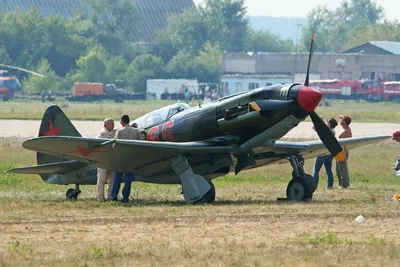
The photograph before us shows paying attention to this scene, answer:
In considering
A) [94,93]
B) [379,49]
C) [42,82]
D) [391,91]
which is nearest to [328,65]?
[379,49]

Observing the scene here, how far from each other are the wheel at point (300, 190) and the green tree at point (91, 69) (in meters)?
83.7

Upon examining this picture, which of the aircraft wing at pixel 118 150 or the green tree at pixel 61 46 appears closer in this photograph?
the aircraft wing at pixel 118 150

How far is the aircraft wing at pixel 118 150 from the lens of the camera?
16766 mm

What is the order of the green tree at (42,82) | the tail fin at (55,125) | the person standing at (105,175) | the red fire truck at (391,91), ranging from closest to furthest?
the person standing at (105,175) → the tail fin at (55,125) → the red fire truck at (391,91) → the green tree at (42,82)

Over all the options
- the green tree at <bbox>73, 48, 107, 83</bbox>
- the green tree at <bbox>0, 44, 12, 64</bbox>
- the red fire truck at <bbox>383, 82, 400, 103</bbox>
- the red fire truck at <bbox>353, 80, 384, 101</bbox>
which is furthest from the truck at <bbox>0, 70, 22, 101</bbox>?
the red fire truck at <bbox>383, 82, 400, 103</bbox>

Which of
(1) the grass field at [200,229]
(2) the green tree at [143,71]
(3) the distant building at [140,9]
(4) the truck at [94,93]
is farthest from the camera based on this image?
(3) the distant building at [140,9]

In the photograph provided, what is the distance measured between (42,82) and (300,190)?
255 ft

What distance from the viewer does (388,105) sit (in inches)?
3241

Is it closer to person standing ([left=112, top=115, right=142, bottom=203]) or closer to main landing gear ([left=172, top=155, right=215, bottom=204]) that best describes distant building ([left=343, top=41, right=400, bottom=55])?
person standing ([left=112, top=115, right=142, bottom=203])

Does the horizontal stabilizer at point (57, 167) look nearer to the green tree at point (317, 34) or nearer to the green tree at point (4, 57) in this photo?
the green tree at point (4, 57)

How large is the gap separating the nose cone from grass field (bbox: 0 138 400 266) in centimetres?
168

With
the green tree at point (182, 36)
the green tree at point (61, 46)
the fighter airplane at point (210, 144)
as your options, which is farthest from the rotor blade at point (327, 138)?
the green tree at point (182, 36)

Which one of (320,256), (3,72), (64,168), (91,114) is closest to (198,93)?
(3,72)

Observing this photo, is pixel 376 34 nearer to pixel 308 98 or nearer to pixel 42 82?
pixel 42 82
